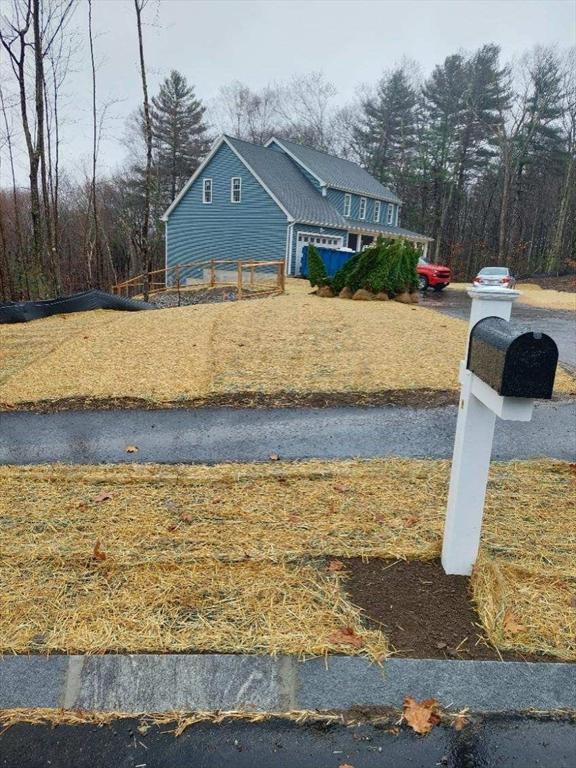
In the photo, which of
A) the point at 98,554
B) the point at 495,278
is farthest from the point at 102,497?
the point at 495,278

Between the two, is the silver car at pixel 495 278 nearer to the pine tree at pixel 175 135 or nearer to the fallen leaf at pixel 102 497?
the fallen leaf at pixel 102 497

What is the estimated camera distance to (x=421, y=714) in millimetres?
1873

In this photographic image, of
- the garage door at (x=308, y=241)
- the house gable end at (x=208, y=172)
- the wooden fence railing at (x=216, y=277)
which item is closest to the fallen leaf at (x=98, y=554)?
the wooden fence railing at (x=216, y=277)

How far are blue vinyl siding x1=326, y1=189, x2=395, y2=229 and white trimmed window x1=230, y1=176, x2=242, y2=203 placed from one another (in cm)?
515

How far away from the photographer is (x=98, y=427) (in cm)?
528

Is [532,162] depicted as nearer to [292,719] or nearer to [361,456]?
[361,456]

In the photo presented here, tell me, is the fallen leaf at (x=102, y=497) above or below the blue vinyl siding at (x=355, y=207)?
below

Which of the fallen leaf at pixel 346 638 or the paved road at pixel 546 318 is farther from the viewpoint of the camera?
the paved road at pixel 546 318

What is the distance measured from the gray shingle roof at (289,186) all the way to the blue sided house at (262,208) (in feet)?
0.16

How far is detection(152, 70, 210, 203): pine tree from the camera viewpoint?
3953 centimetres

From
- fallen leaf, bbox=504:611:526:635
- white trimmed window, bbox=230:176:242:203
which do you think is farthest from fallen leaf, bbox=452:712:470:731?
white trimmed window, bbox=230:176:242:203

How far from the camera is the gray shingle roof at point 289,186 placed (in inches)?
977

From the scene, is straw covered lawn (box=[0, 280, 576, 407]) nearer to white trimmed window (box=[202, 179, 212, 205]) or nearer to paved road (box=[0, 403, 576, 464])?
paved road (box=[0, 403, 576, 464])

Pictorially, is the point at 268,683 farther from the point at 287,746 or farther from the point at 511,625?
the point at 511,625
